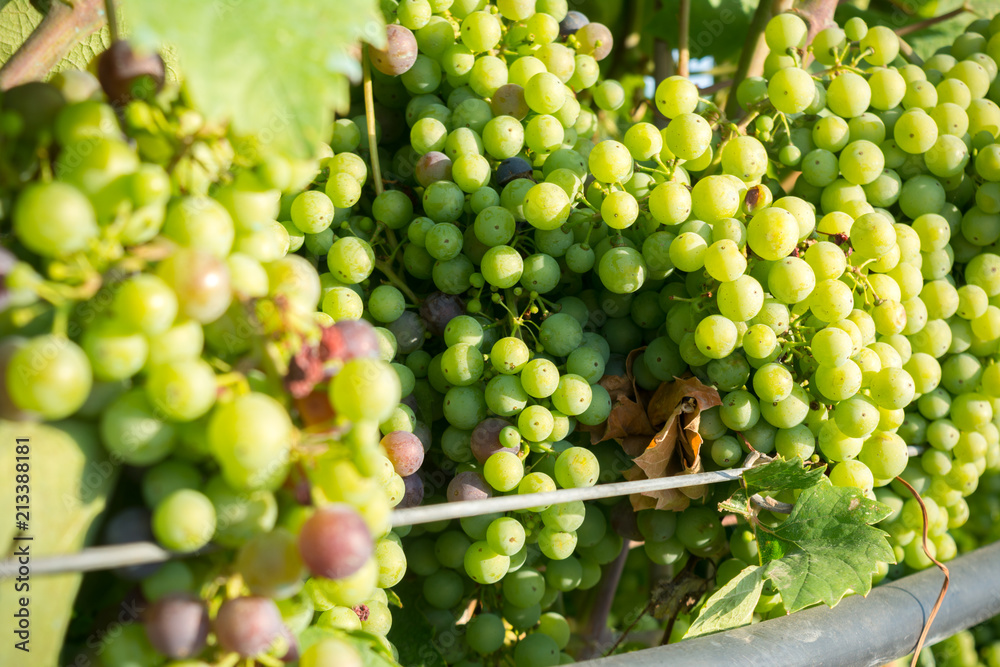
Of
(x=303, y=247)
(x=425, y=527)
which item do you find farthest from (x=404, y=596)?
(x=303, y=247)

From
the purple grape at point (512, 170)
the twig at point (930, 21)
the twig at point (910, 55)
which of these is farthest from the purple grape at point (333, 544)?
the twig at point (930, 21)

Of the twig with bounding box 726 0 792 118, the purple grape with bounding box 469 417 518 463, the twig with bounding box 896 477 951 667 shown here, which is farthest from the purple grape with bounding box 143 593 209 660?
the twig with bounding box 726 0 792 118

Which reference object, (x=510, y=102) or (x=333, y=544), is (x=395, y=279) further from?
(x=333, y=544)

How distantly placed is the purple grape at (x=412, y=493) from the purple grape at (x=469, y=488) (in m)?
0.03

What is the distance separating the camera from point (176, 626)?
1.18ft

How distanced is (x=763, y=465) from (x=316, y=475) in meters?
0.50

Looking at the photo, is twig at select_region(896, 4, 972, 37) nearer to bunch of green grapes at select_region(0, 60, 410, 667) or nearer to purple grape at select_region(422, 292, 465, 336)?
purple grape at select_region(422, 292, 465, 336)

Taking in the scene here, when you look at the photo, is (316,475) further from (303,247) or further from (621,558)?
(621,558)

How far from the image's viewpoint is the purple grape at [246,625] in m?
0.36

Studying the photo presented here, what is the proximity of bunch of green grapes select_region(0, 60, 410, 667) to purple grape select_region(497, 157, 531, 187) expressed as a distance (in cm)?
→ 38

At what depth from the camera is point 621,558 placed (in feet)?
3.04

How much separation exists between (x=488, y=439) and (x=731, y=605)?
0.94 feet

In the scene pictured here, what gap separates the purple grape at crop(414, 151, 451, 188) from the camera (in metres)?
0.73

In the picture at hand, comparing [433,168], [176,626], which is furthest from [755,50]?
[176,626]
